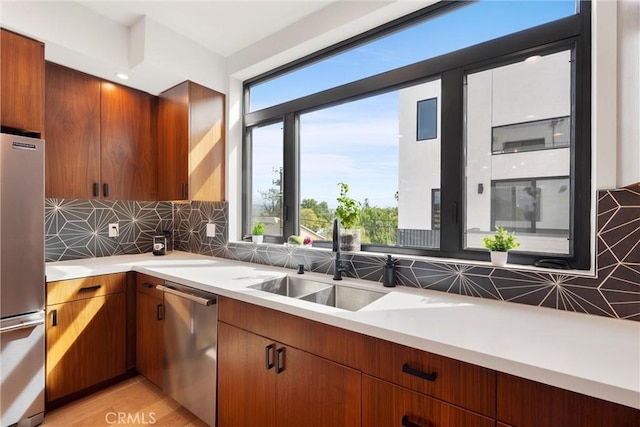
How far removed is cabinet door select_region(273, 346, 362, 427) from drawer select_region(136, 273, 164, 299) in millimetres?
1164

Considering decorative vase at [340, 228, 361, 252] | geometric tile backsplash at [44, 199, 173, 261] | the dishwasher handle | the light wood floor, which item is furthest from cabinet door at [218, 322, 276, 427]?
geometric tile backsplash at [44, 199, 173, 261]

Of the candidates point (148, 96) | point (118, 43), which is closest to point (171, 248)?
point (148, 96)

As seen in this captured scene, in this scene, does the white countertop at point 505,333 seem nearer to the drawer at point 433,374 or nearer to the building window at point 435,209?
the drawer at point 433,374

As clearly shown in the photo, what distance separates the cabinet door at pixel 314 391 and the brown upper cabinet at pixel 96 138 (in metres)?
2.07

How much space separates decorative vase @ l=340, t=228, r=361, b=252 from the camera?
194cm

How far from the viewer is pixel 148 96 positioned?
267cm

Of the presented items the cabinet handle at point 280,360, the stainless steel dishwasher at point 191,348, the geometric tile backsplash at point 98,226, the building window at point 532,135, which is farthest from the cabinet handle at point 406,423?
the geometric tile backsplash at point 98,226

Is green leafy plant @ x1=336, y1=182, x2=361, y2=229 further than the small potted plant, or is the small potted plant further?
the small potted plant

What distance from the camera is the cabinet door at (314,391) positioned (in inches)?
45.6

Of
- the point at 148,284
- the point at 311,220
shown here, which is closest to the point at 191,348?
the point at 148,284

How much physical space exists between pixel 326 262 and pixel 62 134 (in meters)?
2.16

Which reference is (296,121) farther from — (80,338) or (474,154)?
(80,338)

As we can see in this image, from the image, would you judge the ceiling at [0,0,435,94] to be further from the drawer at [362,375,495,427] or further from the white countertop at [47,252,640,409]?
the drawer at [362,375,495,427]

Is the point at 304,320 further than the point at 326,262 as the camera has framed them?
No
